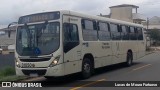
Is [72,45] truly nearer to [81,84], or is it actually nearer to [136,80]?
[81,84]

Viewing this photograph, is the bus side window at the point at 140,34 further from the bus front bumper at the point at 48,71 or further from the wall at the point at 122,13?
the wall at the point at 122,13

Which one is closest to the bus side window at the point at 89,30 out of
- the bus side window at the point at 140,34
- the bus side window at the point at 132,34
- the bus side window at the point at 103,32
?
the bus side window at the point at 103,32

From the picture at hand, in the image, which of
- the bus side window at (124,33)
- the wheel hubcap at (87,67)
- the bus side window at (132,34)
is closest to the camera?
the wheel hubcap at (87,67)

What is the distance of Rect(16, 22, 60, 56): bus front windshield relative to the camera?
43.6ft

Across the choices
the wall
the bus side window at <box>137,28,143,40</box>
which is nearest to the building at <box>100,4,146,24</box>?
the wall

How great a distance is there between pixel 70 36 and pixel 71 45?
0.37m

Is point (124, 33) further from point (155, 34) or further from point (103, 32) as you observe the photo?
point (155, 34)

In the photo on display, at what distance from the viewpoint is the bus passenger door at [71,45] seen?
1361 centimetres

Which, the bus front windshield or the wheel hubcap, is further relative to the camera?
the wheel hubcap

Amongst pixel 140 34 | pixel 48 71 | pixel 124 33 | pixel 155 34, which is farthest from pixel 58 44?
pixel 155 34

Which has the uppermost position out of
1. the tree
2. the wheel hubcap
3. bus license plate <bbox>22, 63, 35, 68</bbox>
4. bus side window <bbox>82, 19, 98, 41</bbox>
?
bus side window <bbox>82, 19, 98, 41</bbox>

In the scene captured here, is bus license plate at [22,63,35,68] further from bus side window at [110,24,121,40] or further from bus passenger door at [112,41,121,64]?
bus side window at [110,24,121,40]

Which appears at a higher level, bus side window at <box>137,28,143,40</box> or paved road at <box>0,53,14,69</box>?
bus side window at <box>137,28,143,40</box>

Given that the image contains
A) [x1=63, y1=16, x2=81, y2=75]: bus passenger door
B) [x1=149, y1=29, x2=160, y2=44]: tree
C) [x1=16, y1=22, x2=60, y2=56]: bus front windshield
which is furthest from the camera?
[x1=149, y1=29, x2=160, y2=44]: tree
